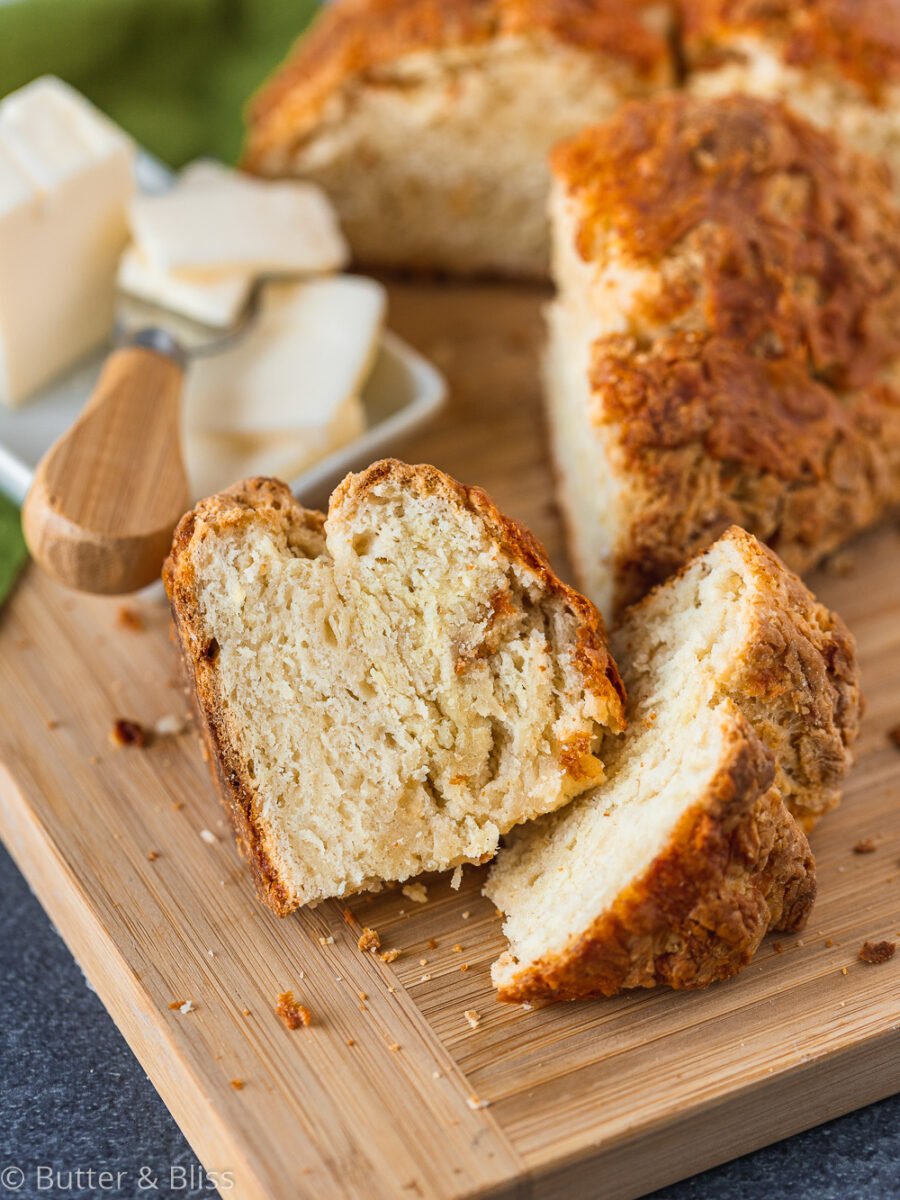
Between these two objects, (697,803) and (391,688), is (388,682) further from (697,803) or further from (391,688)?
(697,803)

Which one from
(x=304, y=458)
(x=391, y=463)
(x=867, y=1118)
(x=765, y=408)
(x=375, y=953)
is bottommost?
(x=867, y=1118)

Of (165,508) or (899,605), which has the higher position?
(165,508)

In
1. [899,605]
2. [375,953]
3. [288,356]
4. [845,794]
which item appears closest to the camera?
[375,953]

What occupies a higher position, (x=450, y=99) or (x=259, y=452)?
(x=450, y=99)

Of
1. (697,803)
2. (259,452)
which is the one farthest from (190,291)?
(697,803)

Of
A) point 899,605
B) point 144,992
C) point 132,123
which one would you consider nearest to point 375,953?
point 144,992

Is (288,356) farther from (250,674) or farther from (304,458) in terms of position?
(250,674)

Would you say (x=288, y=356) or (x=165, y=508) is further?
(x=288, y=356)
